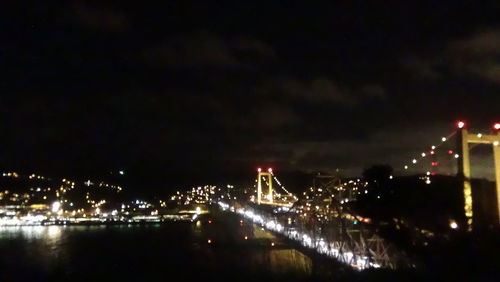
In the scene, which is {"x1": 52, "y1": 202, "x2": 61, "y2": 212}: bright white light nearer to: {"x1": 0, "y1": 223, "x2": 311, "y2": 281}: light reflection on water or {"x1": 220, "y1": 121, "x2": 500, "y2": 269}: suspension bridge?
{"x1": 0, "y1": 223, "x2": 311, "y2": 281}: light reflection on water

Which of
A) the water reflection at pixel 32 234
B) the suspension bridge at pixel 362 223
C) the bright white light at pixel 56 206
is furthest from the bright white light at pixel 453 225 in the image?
the bright white light at pixel 56 206

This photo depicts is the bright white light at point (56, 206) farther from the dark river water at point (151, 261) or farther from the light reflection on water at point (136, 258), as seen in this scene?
the light reflection on water at point (136, 258)

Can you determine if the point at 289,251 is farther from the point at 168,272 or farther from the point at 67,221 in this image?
the point at 67,221

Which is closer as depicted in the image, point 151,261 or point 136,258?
point 151,261

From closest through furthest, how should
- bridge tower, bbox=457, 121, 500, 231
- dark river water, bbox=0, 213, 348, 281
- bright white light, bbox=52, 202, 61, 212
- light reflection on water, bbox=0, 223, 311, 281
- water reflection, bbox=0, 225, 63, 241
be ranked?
bridge tower, bbox=457, 121, 500, 231, dark river water, bbox=0, 213, 348, 281, light reflection on water, bbox=0, 223, 311, 281, water reflection, bbox=0, 225, 63, 241, bright white light, bbox=52, 202, 61, 212

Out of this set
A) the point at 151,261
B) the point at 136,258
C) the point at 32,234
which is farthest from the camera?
the point at 32,234

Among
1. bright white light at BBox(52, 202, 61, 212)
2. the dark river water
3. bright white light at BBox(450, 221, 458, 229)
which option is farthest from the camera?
bright white light at BBox(52, 202, 61, 212)

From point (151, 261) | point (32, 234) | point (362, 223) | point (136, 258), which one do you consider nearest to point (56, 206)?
point (32, 234)

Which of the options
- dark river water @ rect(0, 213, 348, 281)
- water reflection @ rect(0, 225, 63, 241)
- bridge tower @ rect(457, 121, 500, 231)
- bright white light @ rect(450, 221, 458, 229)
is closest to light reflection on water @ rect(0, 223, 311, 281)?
dark river water @ rect(0, 213, 348, 281)

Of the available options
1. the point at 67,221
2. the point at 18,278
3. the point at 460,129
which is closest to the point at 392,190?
the point at 460,129

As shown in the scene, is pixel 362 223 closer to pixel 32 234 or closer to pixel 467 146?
pixel 467 146

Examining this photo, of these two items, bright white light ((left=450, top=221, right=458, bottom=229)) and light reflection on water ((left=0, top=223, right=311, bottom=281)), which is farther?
light reflection on water ((left=0, top=223, right=311, bottom=281))
